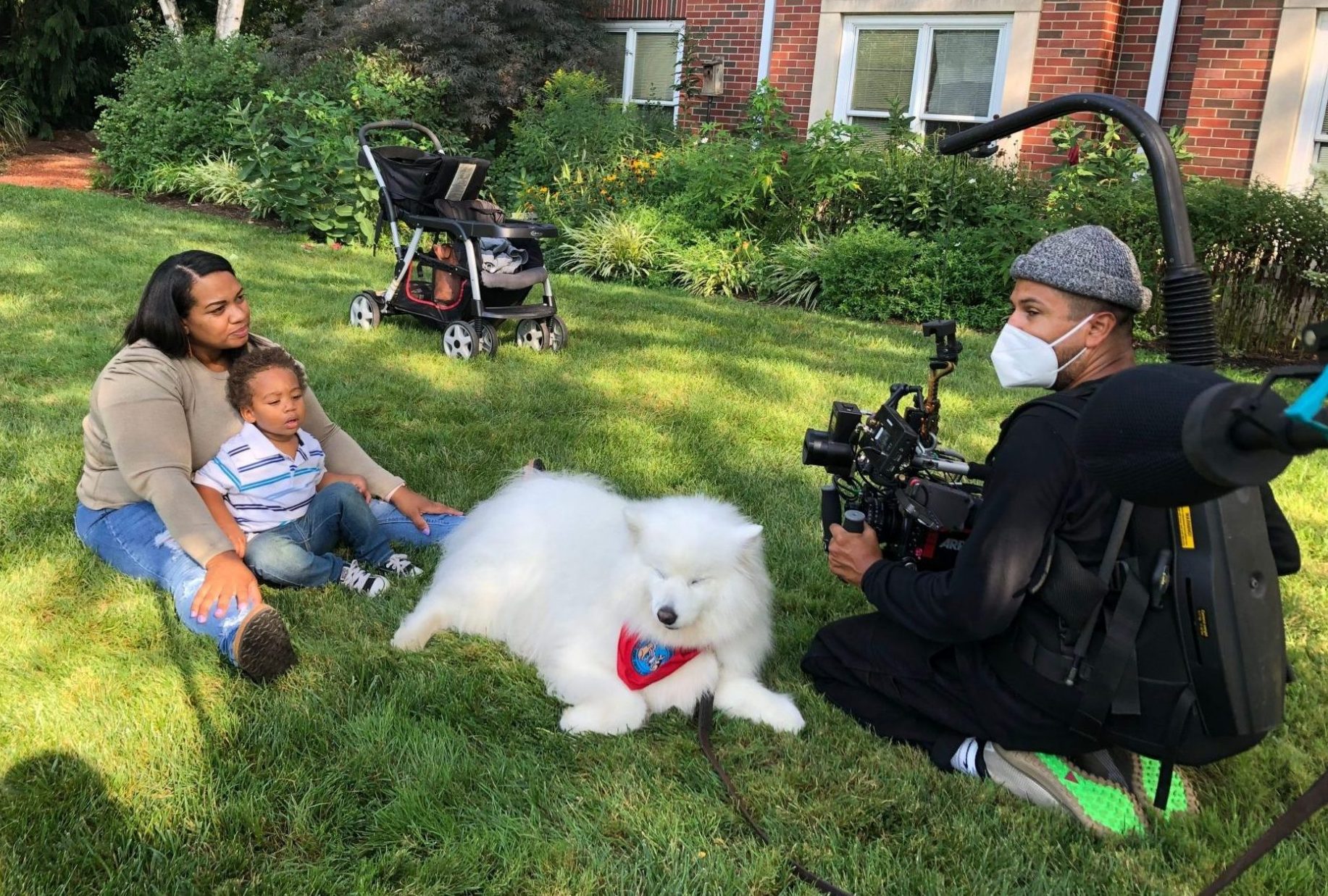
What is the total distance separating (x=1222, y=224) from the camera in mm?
7965

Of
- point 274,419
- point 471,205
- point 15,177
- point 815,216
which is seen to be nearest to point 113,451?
point 274,419

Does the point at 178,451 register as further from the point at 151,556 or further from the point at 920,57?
the point at 920,57

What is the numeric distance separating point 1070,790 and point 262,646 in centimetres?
239

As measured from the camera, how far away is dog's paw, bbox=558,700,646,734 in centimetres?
285

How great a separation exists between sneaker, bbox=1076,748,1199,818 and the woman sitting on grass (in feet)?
8.05

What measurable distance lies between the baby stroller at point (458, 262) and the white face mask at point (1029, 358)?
189 inches

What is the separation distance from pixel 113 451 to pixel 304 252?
736cm

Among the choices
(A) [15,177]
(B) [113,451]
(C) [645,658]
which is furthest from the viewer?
(A) [15,177]

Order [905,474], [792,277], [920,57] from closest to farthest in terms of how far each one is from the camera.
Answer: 1. [905,474]
2. [792,277]
3. [920,57]

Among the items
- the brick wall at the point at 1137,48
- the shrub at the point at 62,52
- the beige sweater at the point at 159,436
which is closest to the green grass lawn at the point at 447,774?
the beige sweater at the point at 159,436

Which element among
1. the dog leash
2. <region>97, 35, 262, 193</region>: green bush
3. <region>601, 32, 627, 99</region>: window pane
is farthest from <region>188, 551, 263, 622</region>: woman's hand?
<region>601, 32, 627, 99</region>: window pane

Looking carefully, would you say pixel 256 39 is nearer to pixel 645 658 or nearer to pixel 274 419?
pixel 274 419

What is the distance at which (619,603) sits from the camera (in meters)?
2.94

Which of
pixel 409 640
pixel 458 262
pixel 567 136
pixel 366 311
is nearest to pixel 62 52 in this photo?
pixel 567 136
